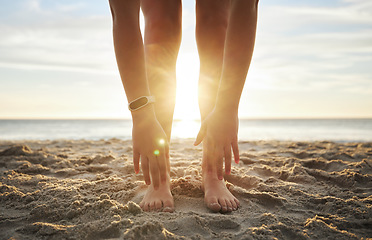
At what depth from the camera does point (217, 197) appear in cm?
148

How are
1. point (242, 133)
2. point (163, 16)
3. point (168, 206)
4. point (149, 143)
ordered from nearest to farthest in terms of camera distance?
1. point (149, 143)
2. point (168, 206)
3. point (163, 16)
4. point (242, 133)

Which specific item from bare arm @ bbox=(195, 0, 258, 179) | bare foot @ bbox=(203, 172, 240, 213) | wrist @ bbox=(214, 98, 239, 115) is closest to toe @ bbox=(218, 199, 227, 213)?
bare foot @ bbox=(203, 172, 240, 213)

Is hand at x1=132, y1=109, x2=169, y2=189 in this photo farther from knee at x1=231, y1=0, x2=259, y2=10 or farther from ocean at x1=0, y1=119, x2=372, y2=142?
ocean at x1=0, y1=119, x2=372, y2=142

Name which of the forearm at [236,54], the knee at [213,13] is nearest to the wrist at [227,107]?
the forearm at [236,54]

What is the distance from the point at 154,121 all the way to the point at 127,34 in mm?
455

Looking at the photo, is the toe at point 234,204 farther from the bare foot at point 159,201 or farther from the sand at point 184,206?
the bare foot at point 159,201

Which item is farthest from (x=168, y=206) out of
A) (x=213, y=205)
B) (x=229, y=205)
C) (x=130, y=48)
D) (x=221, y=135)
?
(x=130, y=48)

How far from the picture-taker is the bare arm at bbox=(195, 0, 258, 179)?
1.23 meters

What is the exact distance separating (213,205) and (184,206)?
0.60 ft

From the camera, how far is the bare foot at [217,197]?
1407 millimetres

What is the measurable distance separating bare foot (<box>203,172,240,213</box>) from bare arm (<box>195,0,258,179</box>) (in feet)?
0.80

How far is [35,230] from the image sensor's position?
3.76 feet

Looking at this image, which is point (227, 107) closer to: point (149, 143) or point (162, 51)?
point (149, 143)

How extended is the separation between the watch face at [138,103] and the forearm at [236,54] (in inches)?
15.2
